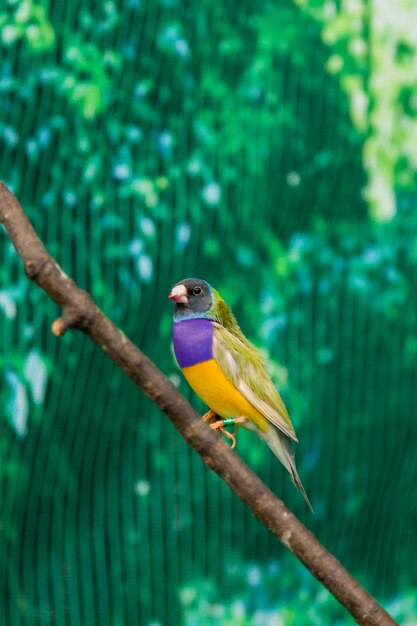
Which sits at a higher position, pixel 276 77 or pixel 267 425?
pixel 276 77

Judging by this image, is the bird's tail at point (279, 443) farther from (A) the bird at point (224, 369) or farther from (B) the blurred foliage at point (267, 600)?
(B) the blurred foliage at point (267, 600)

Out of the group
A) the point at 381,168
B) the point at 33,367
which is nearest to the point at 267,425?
the point at 33,367

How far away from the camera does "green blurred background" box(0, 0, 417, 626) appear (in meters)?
2.47

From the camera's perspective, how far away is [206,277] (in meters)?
2.50

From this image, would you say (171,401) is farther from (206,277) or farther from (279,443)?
(206,277)

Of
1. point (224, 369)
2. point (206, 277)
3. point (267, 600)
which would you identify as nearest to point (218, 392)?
point (224, 369)

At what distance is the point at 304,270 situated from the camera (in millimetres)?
2545

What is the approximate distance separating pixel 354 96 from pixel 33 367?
1122 mm

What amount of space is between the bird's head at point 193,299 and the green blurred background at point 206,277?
1.83m

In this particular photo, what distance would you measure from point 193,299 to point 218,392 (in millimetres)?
83

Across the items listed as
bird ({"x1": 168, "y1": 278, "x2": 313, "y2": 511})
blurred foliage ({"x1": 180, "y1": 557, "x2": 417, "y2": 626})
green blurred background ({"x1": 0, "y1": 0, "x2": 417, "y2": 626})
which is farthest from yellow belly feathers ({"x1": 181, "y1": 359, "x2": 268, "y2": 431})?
blurred foliage ({"x1": 180, "y1": 557, "x2": 417, "y2": 626})

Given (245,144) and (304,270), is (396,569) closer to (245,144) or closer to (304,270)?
(304,270)

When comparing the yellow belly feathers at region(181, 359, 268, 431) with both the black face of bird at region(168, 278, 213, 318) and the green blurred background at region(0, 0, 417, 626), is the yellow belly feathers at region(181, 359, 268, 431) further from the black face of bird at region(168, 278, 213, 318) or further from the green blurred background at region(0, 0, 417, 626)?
the green blurred background at region(0, 0, 417, 626)

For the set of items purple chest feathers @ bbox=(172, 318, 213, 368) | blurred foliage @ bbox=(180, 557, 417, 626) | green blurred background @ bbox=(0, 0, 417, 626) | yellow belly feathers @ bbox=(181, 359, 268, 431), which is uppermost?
green blurred background @ bbox=(0, 0, 417, 626)
